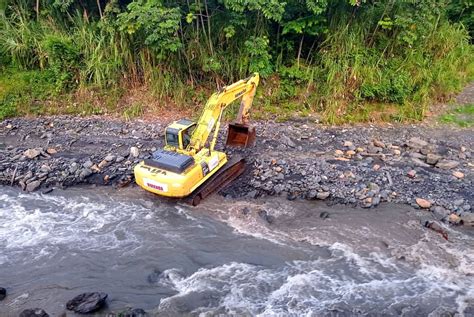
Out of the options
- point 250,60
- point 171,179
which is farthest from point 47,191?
point 250,60

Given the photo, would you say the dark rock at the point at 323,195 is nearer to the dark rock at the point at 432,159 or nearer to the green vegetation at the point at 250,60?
the dark rock at the point at 432,159

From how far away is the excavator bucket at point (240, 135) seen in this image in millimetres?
12523

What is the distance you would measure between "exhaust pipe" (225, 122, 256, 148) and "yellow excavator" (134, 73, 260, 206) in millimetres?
297

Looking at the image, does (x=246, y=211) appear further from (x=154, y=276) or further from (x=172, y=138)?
(x=154, y=276)

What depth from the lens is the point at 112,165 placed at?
41.5 feet

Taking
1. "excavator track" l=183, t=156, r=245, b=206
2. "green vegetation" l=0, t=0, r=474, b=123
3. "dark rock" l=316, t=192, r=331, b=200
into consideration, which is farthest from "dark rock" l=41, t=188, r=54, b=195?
"dark rock" l=316, t=192, r=331, b=200

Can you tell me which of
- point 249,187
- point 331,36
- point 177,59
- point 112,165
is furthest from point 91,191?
point 331,36

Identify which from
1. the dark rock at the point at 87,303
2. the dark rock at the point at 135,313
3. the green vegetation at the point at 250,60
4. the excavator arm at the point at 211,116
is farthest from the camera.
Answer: the green vegetation at the point at 250,60

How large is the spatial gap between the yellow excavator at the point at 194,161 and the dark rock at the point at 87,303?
9.07 ft

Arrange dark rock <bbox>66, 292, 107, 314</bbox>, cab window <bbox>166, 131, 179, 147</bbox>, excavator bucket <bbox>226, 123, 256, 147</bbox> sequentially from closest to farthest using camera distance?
dark rock <bbox>66, 292, 107, 314</bbox> < cab window <bbox>166, 131, 179, 147</bbox> < excavator bucket <bbox>226, 123, 256, 147</bbox>

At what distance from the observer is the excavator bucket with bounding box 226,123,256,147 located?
41.1 ft

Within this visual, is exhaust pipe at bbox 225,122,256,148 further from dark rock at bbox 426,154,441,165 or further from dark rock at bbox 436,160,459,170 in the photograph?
dark rock at bbox 436,160,459,170

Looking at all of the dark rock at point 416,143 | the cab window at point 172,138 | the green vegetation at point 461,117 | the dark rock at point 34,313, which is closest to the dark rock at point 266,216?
the cab window at point 172,138

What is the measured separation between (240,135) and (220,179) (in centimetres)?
163
